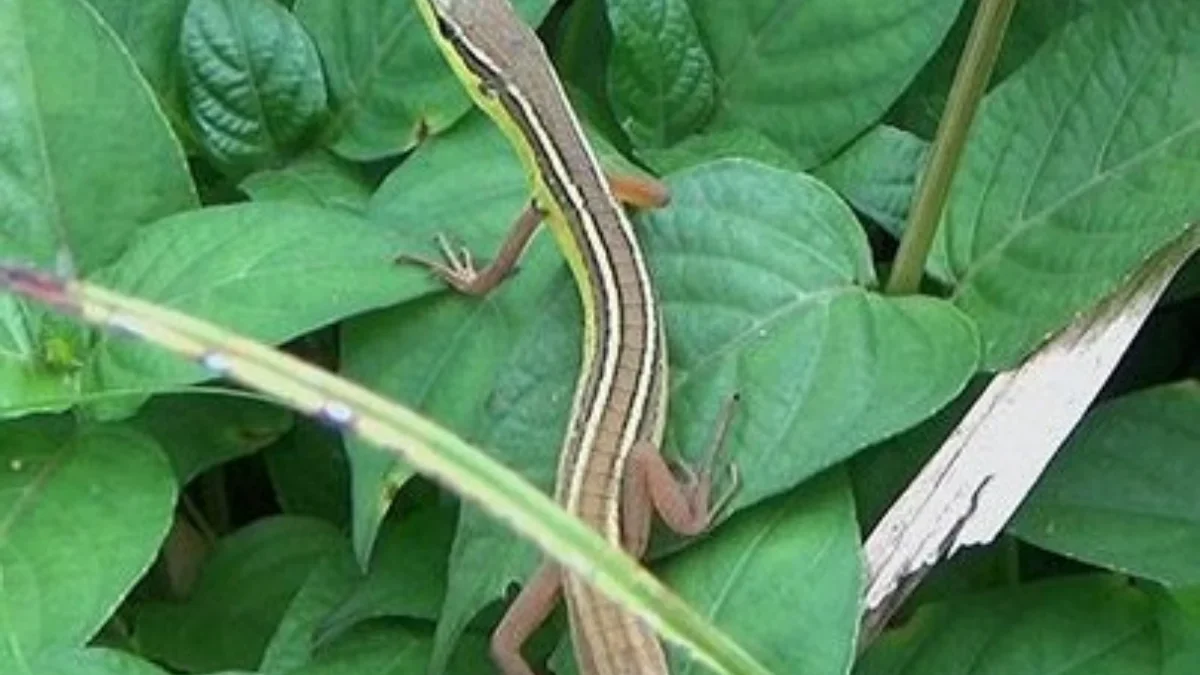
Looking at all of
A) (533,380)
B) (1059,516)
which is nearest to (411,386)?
(533,380)

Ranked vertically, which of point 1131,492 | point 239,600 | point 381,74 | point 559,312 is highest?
point 381,74

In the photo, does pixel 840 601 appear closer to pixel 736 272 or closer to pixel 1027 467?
pixel 1027 467

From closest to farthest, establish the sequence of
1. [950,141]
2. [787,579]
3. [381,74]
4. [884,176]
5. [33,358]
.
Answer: [787,579], [950,141], [33,358], [884,176], [381,74]

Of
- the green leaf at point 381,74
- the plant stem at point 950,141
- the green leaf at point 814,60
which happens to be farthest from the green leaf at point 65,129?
the plant stem at point 950,141

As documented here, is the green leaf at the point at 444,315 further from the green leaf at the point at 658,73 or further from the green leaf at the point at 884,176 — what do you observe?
the green leaf at the point at 884,176

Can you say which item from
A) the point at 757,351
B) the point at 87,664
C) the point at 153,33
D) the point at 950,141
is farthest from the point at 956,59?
the point at 87,664

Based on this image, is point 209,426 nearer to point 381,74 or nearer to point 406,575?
point 406,575

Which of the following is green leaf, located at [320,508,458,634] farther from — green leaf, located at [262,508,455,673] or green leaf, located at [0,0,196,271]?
green leaf, located at [0,0,196,271]

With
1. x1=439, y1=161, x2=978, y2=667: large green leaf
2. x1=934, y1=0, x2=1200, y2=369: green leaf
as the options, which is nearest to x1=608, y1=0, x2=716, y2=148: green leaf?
x1=439, y1=161, x2=978, y2=667: large green leaf
